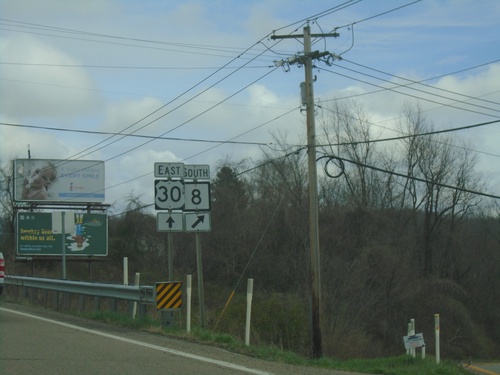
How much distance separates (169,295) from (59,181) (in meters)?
40.2

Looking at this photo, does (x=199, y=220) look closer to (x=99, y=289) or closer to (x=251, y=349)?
(x=99, y=289)

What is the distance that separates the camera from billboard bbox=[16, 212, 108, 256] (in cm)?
4728

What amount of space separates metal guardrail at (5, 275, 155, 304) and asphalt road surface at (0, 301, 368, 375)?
92cm

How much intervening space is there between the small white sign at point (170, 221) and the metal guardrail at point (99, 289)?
4.68 feet

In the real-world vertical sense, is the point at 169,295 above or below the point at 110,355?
above

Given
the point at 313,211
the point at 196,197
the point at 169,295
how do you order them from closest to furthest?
the point at 169,295 < the point at 196,197 < the point at 313,211

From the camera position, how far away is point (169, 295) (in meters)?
14.8

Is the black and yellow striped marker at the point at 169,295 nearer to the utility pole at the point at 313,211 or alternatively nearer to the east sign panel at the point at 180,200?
the east sign panel at the point at 180,200

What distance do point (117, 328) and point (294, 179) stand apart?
111ft

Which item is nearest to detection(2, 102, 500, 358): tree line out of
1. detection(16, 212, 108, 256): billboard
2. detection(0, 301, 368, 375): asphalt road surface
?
detection(16, 212, 108, 256): billboard

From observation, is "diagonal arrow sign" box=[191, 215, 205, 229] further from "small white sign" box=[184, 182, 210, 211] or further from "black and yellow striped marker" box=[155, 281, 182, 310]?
"black and yellow striped marker" box=[155, 281, 182, 310]

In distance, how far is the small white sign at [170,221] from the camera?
1584cm

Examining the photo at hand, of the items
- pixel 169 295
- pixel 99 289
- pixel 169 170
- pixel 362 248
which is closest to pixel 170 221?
pixel 169 170

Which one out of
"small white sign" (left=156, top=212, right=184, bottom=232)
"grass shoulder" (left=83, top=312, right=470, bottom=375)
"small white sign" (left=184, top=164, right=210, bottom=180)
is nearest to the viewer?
"grass shoulder" (left=83, top=312, right=470, bottom=375)
